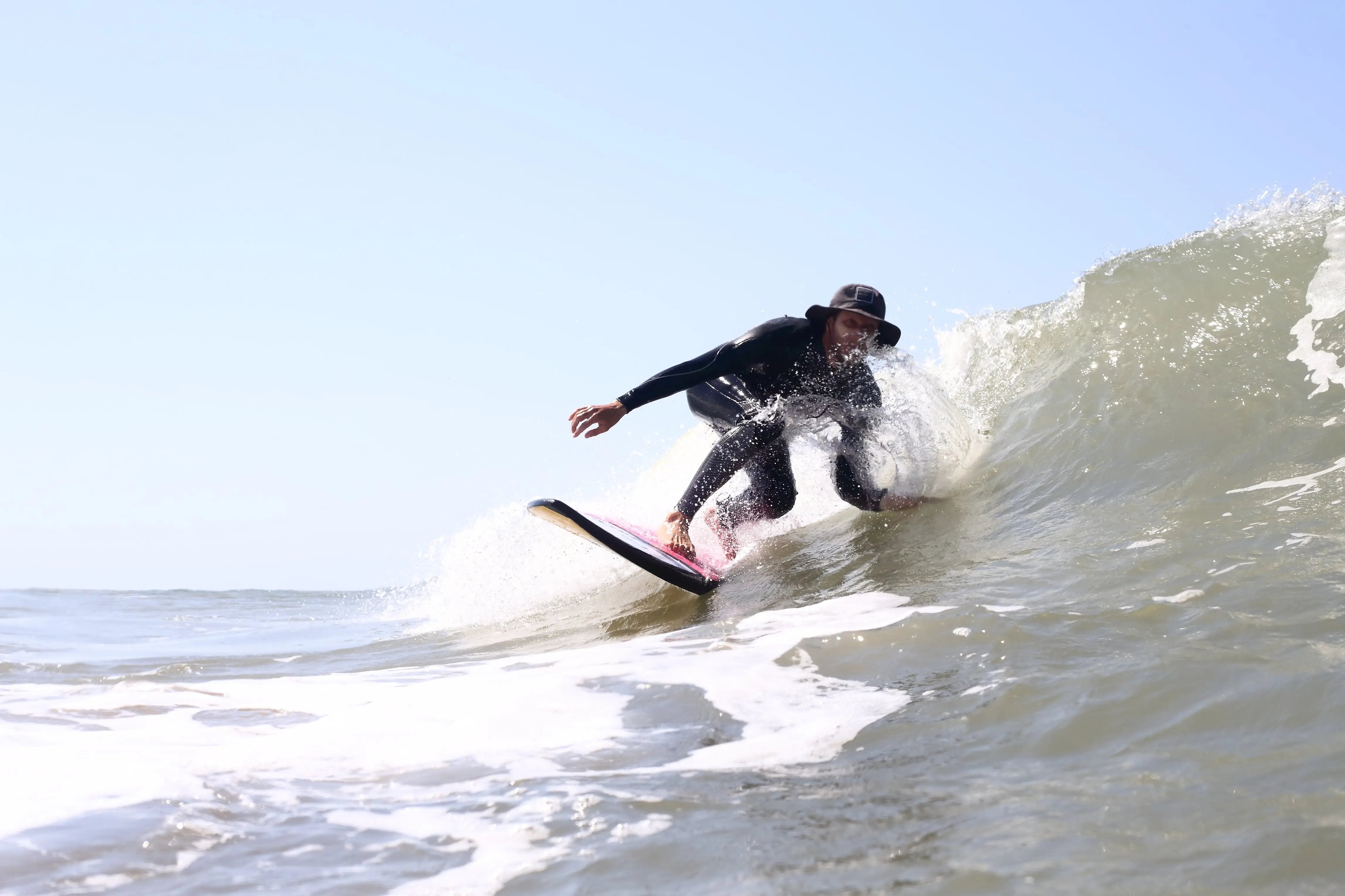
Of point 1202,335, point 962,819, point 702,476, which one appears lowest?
point 962,819

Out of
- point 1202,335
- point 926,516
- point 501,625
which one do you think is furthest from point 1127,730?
point 1202,335

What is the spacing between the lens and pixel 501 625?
632 centimetres

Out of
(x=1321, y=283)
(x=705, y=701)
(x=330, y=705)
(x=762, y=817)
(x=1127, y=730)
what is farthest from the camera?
(x=1321, y=283)

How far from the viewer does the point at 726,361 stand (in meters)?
5.47

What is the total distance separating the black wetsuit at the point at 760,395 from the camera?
5.45 meters

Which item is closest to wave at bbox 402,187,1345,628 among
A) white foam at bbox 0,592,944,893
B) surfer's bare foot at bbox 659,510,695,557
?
surfer's bare foot at bbox 659,510,695,557

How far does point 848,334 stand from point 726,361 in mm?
725

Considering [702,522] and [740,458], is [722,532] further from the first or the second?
[740,458]

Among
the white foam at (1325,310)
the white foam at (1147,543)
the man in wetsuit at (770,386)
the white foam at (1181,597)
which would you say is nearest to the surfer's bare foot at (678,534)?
the man in wetsuit at (770,386)

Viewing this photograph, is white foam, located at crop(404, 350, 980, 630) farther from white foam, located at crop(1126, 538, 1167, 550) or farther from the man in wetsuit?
white foam, located at crop(1126, 538, 1167, 550)

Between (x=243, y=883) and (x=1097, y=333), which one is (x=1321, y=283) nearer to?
(x=1097, y=333)

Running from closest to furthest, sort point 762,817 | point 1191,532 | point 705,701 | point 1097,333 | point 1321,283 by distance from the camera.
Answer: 1. point 762,817
2. point 705,701
3. point 1191,532
4. point 1321,283
5. point 1097,333

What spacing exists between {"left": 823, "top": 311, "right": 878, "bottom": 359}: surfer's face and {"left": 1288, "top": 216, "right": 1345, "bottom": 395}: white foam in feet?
7.67

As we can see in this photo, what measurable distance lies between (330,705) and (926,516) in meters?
3.76
